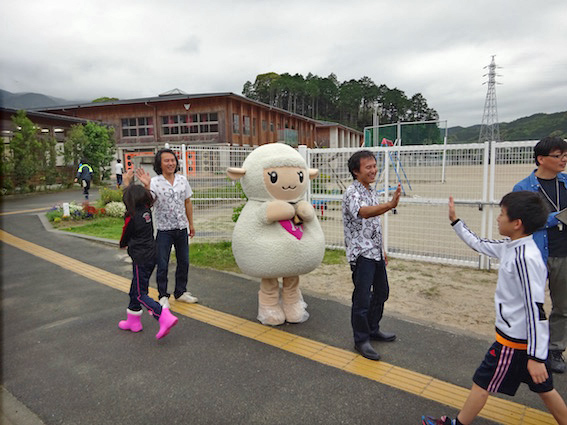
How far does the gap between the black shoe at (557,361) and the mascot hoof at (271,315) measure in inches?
98.7

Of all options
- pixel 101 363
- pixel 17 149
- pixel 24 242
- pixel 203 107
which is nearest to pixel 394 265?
pixel 101 363

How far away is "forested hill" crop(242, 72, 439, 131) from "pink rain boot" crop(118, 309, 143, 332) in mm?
62028

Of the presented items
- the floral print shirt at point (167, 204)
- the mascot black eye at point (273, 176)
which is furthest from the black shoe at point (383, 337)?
the floral print shirt at point (167, 204)

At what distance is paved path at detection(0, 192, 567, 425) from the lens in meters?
2.83

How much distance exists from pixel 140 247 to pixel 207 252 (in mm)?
3411

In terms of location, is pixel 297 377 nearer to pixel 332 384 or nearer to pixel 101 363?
pixel 332 384

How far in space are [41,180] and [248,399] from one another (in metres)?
20.4

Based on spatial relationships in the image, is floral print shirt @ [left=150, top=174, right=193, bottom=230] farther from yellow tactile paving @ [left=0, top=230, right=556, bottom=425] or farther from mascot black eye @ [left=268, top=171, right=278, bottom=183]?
mascot black eye @ [left=268, top=171, right=278, bottom=183]

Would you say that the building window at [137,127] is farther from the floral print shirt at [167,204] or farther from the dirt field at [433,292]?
the floral print shirt at [167,204]

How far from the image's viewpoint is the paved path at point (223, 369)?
283 cm

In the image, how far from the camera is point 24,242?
8859 mm

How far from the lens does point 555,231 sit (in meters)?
3.21

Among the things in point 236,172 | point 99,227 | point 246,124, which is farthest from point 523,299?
point 246,124

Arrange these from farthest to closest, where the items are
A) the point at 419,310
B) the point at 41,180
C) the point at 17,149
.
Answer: the point at 41,180 → the point at 17,149 → the point at 419,310
